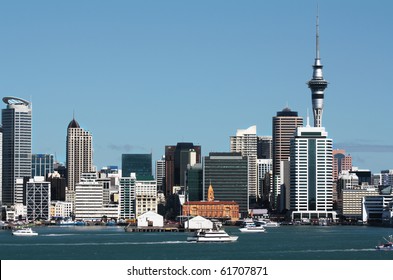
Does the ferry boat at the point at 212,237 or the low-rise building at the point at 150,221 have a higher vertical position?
the ferry boat at the point at 212,237

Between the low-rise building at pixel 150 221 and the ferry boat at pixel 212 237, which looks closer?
the ferry boat at pixel 212 237

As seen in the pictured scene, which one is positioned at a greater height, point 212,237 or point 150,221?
point 212,237

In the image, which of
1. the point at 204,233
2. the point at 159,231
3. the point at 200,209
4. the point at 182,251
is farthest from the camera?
the point at 200,209

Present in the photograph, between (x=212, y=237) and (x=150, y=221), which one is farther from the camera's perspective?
(x=150, y=221)

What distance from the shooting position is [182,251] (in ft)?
240

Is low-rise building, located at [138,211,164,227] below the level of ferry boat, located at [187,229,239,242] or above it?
below

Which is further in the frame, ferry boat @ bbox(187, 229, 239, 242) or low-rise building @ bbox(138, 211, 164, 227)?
low-rise building @ bbox(138, 211, 164, 227)
